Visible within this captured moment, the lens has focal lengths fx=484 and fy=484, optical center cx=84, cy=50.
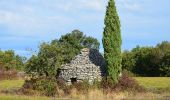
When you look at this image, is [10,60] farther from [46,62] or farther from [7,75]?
[46,62]

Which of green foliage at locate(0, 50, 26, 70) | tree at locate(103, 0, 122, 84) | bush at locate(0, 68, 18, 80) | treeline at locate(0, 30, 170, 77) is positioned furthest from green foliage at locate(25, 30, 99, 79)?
green foliage at locate(0, 50, 26, 70)

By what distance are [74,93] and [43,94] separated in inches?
111

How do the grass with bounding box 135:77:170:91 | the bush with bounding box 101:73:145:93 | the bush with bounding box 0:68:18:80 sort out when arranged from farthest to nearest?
the bush with bounding box 0:68:18:80 < the grass with bounding box 135:77:170:91 < the bush with bounding box 101:73:145:93

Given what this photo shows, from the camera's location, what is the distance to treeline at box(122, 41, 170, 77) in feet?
281

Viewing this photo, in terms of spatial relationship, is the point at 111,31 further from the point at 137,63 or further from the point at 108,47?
A: the point at 137,63

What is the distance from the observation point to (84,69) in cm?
4625

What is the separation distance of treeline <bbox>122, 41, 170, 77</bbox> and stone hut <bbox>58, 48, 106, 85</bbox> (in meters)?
38.3

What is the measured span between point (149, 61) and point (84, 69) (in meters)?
43.8

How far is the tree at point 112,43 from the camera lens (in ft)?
148

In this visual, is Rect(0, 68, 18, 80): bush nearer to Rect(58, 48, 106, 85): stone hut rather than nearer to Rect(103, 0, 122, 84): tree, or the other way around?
Rect(58, 48, 106, 85): stone hut

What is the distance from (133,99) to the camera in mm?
35500

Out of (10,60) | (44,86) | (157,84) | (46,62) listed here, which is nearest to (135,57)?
(10,60)

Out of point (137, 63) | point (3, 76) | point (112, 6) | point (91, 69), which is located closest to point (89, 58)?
point (91, 69)

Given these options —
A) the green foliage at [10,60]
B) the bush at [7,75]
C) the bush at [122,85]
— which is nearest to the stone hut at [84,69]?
the bush at [122,85]
